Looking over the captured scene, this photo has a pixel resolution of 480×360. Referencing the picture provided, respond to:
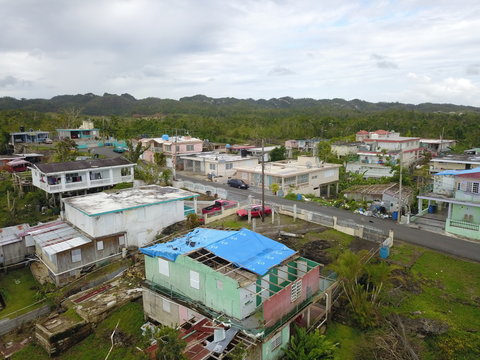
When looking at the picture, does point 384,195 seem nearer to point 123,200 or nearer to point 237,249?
point 237,249

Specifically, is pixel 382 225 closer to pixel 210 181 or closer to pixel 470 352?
pixel 470 352

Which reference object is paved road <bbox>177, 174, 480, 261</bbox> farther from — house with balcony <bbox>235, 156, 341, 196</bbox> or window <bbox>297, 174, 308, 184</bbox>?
window <bbox>297, 174, 308, 184</bbox>

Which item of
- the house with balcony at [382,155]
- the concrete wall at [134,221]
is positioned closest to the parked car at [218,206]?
the concrete wall at [134,221]

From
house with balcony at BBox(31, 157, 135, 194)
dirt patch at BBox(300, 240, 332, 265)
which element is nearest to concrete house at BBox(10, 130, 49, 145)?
house with balcony at BBox(31, 157, 135, 194)

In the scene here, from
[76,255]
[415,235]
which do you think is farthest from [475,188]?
[76,255]

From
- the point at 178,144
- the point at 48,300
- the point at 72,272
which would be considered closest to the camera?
the point at 48,300

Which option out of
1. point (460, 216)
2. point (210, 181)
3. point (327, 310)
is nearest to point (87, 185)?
point (210, 181)
